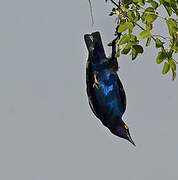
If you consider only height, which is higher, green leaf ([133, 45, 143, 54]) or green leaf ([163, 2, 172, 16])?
green leaf ([163, 2, 172, 16])

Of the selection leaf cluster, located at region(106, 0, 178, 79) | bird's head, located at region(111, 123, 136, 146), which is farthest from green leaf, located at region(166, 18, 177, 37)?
bird's head, located at region(111, 123, 136, 146)

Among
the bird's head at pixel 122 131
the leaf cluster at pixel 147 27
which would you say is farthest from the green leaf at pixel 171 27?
the bird's head at pixel 122 131

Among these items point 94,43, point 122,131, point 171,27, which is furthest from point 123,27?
point 122,131

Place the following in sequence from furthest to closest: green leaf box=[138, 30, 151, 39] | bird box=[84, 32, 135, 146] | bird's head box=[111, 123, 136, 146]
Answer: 1. bird's head box=[111, 123, 136, 146]
2. bird box=[84, 32, 135, 146]
3. green leaf box=[138, 30, 151, 39]

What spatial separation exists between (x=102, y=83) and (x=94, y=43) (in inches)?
6.9

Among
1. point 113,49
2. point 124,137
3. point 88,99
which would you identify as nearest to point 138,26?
point 113,49

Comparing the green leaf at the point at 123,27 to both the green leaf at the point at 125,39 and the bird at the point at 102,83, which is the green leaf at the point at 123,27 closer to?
the green leaf at the point at 125,39

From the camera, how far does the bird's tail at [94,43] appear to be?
6.53 ft

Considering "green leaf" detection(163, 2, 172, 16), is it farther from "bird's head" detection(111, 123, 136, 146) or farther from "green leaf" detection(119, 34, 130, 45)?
"bird's head" detection(111, 123, 136, 146)

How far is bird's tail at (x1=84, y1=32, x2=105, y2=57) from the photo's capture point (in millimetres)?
1990

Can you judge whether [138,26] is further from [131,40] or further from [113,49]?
[113,49]

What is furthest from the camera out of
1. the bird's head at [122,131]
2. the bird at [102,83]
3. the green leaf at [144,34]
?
the bird's head at [122,131]

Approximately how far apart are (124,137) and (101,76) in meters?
0.63

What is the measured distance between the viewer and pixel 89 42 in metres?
1.99
